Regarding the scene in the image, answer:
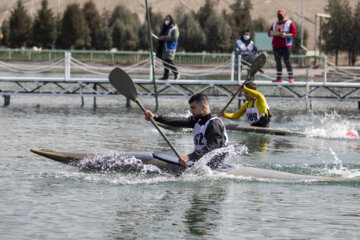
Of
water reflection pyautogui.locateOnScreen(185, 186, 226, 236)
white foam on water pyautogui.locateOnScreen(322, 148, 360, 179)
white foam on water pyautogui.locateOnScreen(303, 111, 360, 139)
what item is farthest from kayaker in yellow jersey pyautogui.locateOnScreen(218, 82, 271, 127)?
water reflection pyautogui.locateOnScreen(185, 186, 226, 236)

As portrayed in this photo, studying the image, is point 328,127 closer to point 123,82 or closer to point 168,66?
point 168,66

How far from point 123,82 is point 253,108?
200 inches

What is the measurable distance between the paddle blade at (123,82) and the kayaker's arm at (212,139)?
1926mm

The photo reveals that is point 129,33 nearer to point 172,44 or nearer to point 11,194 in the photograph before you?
point 172,44

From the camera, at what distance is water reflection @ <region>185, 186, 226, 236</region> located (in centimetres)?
869

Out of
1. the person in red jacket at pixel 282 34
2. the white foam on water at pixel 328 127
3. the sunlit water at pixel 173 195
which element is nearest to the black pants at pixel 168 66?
the person in red jacket at pixel 282 34

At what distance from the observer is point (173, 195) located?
34.1 feet

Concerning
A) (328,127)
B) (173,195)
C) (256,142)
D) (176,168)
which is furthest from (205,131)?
(328,127)

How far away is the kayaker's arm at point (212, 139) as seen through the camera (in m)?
11.0

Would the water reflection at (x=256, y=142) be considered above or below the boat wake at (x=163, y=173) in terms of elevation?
below

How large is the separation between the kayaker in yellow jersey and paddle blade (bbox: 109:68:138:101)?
4.07m

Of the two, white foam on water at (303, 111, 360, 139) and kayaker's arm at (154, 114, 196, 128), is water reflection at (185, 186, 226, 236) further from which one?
white foam on water at (303, 111, 360, 139)

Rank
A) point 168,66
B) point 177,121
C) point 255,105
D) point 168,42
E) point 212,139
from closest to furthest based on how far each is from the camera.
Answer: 1. point 212,139
2. point 177,121
3. point 255,105
4. point 168,42
5. point 168,66

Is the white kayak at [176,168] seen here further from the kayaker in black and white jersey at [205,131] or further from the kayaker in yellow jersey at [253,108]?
the kayaker in yellow jersey at [253,108]
